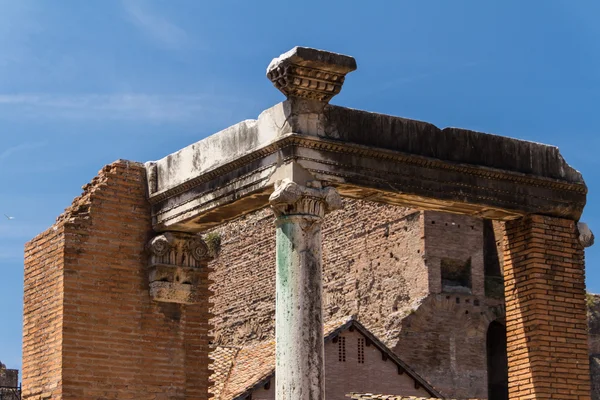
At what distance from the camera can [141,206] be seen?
12.5 metres

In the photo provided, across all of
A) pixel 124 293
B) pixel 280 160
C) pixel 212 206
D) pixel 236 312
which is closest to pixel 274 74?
pixel 280 160

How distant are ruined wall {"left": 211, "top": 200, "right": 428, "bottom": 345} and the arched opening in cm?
268

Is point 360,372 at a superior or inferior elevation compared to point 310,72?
inferior

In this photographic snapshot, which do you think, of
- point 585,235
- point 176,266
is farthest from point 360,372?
point 176,266

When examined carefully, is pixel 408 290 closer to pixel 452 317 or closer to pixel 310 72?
pixel 452 317

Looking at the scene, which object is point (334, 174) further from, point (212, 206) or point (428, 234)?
point (428, 234)

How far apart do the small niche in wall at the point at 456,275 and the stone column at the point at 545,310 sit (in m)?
14.8

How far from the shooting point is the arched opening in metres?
29.0

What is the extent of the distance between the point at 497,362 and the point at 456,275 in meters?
2.67

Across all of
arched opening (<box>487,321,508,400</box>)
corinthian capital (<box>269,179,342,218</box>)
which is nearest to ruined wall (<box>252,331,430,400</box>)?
arched opening (<box>487,321,508,400</box>)

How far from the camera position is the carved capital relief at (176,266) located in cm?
1230

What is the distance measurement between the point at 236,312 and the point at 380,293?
4.18m

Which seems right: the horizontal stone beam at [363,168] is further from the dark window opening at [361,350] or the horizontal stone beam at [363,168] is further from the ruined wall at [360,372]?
the dark window opening at [361,350]

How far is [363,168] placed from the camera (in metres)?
11.4
